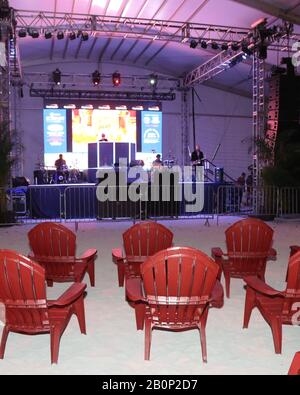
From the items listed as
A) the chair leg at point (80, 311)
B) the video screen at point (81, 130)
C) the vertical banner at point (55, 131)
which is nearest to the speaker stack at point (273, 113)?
the video screen at point (81, 130)

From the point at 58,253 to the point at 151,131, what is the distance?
55.1 feet

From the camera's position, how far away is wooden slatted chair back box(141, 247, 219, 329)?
3.28 m

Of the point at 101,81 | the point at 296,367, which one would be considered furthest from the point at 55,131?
the point at 296,367

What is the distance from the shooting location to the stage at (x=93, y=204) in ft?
41.2

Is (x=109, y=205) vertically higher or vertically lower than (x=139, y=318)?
higher

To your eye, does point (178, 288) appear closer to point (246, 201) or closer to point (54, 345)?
point (54, 345)

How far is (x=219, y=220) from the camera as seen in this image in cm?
1312

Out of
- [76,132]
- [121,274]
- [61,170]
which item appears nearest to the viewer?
[121,274]

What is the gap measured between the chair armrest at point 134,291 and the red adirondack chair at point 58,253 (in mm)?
1210

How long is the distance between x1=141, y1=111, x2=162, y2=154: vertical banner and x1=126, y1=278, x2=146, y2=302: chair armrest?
1736 cm

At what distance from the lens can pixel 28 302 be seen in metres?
3.31

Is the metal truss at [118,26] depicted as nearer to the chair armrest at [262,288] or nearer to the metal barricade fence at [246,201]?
the metal barricade fence at [246,201]

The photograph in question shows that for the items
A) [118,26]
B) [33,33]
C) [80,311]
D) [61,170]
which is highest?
[118,26]

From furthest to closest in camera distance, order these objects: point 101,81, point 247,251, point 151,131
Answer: point 151,131, point 101,81, point 247,251
